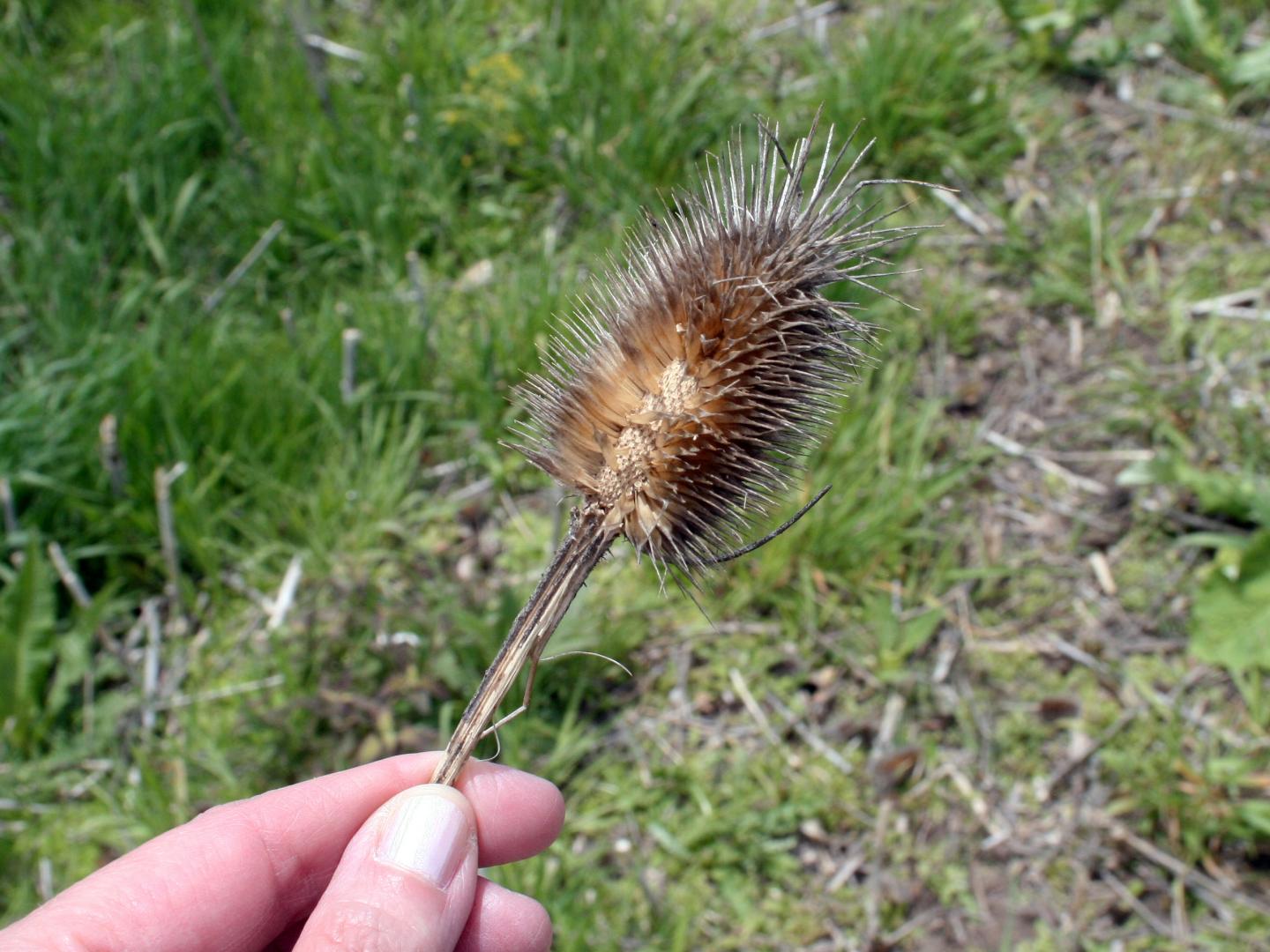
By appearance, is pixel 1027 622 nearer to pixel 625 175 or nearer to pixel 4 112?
pixel 625 175

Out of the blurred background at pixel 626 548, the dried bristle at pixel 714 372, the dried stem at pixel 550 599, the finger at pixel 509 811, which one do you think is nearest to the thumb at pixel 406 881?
the finger at pixel 509 811

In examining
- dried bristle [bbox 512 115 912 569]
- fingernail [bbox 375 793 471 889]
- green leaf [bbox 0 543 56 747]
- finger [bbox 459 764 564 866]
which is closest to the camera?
dried bristle [bbox 512 115 912 569]

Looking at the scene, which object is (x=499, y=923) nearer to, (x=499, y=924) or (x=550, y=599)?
(x=499, y=924)

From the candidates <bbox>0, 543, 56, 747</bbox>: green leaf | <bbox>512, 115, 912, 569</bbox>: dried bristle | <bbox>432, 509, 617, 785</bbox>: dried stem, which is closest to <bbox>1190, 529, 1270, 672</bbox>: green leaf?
<bbox>512, 115, 912, 569</bbox>: dried bristle

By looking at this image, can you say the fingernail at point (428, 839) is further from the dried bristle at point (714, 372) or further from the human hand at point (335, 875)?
the dried bristle at point (714, 372)

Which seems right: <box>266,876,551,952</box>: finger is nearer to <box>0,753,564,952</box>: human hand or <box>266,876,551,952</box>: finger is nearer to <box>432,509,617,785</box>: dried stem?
<box>0,753,564,952</box>: human hand

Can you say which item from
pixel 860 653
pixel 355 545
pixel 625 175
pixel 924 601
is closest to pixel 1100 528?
pixel 924 601

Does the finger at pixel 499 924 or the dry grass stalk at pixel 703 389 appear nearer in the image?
the dry grass stalk at pixel 703 389
